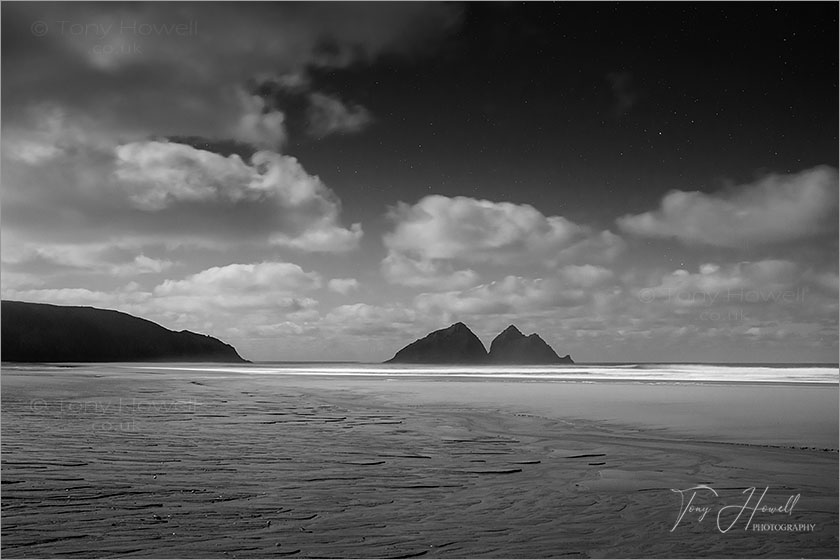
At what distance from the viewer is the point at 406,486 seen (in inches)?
380

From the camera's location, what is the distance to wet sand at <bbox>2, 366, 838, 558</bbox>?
7070mm

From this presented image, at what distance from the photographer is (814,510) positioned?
8.38m

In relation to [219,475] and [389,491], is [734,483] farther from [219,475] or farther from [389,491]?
[219,475]

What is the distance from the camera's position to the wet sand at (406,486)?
7070mm

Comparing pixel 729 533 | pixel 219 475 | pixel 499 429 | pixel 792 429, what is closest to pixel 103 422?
pixel 219 475
